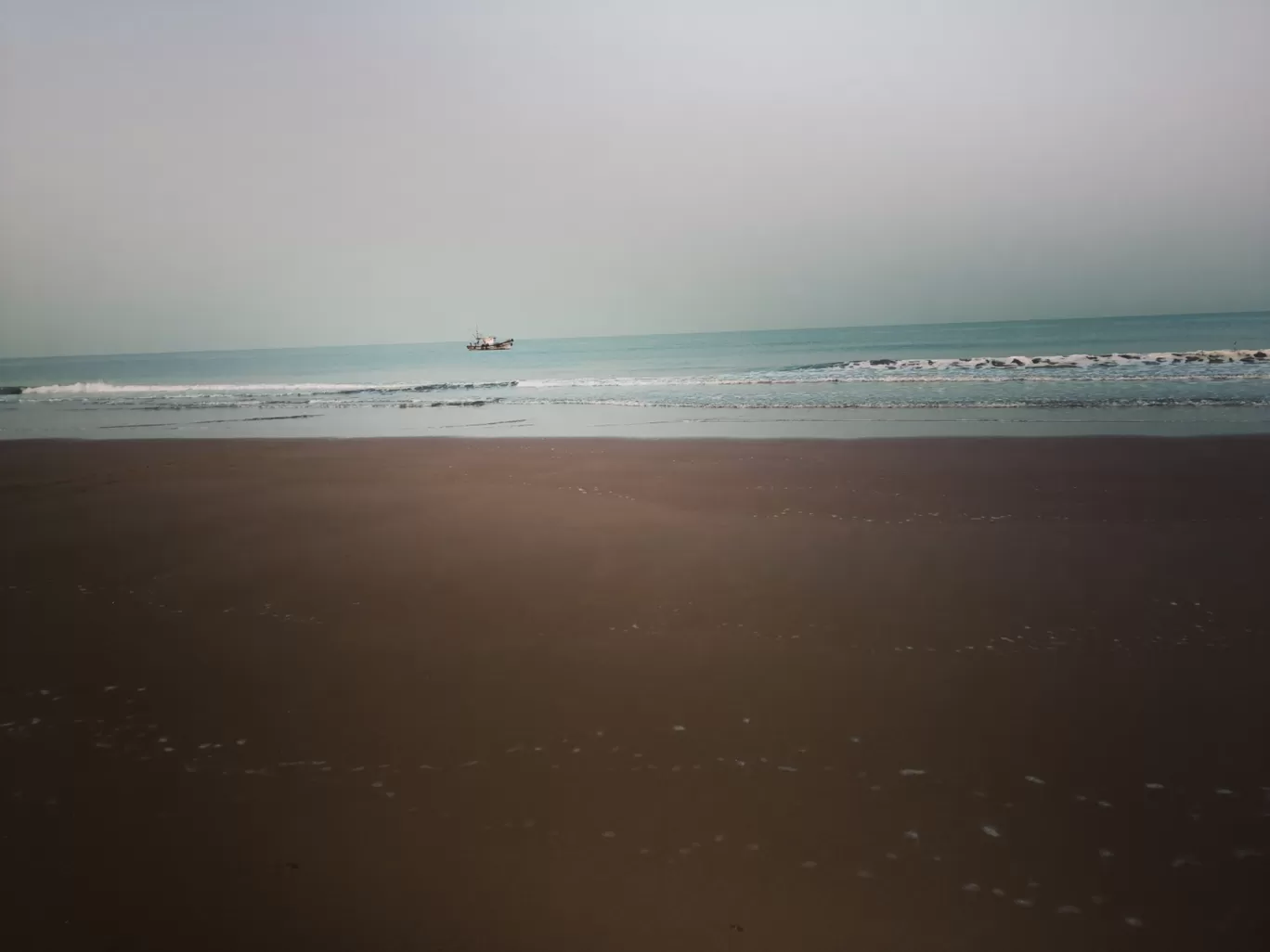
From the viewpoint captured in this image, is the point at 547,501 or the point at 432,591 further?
the point at 547,501

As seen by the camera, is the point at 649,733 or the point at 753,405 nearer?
the point at 649,733

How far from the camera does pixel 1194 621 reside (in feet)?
13.5

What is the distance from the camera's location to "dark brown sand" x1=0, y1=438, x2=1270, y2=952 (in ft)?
7.39

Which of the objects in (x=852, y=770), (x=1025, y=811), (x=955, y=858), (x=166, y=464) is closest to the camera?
(x=955, y=858)

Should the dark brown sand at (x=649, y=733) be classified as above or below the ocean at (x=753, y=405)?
below

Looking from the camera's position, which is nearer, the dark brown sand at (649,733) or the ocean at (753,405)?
the dark brown sand at (649,733)

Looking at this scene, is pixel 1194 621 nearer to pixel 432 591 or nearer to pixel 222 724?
pixel 432 591

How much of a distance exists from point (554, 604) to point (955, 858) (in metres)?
2.85

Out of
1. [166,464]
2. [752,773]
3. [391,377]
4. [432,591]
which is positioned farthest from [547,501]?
[391,377]

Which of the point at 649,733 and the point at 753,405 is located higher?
the point at 753,405

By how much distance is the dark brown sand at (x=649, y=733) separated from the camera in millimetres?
2254

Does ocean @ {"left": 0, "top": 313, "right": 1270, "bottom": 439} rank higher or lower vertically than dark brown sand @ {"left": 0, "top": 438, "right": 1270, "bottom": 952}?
higher

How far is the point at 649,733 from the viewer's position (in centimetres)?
319

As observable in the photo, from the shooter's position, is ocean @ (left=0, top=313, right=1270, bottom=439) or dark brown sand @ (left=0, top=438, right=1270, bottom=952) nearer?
dark brown sand @ (left=0, top=438, right=1270, bottom=952)
